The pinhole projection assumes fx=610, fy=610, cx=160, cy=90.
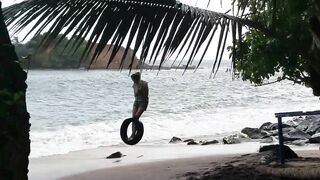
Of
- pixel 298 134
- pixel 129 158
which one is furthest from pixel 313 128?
pixel 129 158

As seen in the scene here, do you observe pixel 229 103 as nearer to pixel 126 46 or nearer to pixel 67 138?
pixel 67 138

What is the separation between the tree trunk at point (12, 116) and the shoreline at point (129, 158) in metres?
8.28

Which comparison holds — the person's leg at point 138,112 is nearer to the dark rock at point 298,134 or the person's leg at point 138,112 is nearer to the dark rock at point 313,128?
the dark rock at point 298,134

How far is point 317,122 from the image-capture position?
17406 mm

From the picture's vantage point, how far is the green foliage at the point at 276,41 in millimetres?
4082

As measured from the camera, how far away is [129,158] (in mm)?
12930

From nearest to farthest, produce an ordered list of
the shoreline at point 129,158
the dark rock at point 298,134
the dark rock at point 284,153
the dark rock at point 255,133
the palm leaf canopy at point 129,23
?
the palm leaf canopy at point 129,23 → the dark rock at point 284,153 → the shoreline at point 129,158 → the dark rock at point 298,134 → the dark rock at point 255,133

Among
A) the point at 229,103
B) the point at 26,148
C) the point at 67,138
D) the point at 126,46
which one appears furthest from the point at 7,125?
the point at 229,103

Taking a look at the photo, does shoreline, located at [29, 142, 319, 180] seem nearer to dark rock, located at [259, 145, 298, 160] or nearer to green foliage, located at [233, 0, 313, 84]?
dark rock, located at [259, 145, 298, 160]

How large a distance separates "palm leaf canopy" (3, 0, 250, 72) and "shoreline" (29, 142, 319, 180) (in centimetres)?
683

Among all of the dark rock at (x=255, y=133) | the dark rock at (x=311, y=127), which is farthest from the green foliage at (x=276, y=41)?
the dark rock at (x=255, y=133)

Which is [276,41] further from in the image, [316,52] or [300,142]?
[300,142]

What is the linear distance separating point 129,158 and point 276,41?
6.72 metres

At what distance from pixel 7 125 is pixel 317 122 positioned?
628 inches
